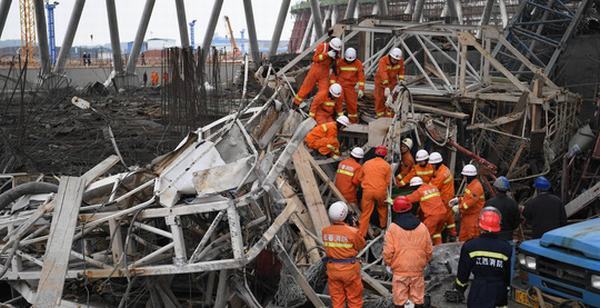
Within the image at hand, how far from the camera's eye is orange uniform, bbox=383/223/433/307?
25.4 feet

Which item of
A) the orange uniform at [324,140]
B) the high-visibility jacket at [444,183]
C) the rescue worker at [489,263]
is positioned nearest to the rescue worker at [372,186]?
the high-visibility jacket at [444,183]

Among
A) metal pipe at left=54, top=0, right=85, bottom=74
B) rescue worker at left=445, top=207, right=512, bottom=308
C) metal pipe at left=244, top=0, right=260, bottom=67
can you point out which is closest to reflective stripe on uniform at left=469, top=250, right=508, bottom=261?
rescue worker at left=445, top=207, right=512, bottom=308

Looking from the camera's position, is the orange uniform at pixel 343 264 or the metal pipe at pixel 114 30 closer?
the orange uniform at pixel 343 264

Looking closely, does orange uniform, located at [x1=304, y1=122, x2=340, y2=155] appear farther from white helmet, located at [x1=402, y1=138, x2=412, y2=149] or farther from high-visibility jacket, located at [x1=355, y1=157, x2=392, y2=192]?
high-visibility jacket, located at [x1=355, y1=157, x2=392, y2=192]

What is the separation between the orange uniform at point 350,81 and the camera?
1369cm

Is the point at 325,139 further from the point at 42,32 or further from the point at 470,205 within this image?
the point at 42,32

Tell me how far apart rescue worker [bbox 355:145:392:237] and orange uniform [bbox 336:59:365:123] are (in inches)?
125

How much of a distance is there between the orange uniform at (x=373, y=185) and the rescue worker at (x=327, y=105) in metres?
2.60

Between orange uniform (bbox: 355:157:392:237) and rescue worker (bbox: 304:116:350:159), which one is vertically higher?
rescue worker (bbox: 304:116:350:159)

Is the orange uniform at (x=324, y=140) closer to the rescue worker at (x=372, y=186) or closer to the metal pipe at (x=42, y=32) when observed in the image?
the rescue worker at (x=372, y=186)

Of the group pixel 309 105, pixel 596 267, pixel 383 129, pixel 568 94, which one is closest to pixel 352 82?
pixel 309 105

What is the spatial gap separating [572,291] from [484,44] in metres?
10.1

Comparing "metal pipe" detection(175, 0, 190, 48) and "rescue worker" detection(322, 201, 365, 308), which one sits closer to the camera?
"rescue worker" detection(322, 201, 365, 308)

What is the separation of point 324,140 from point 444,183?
2.12m
